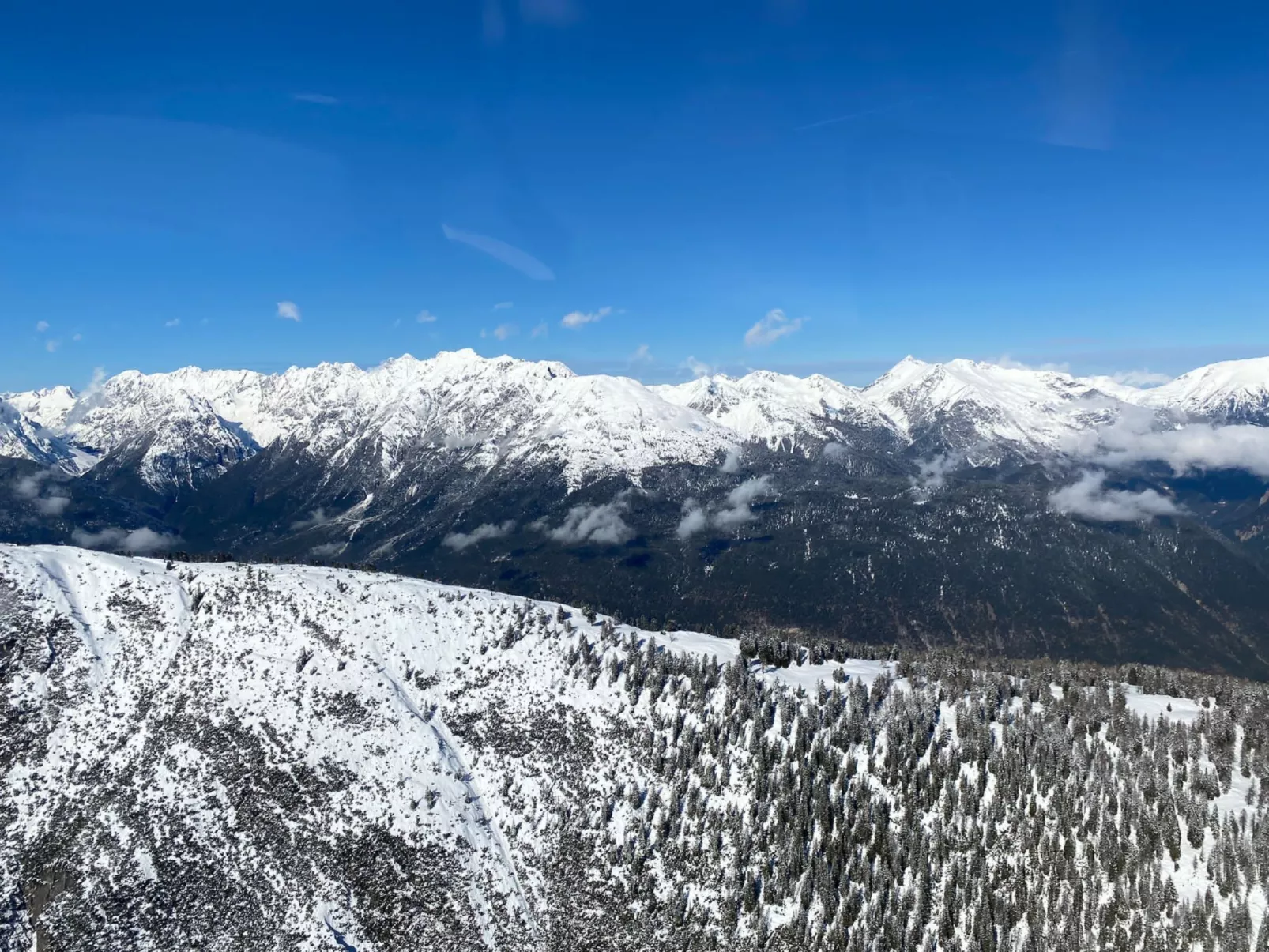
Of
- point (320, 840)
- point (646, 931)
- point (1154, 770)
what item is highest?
point (1154, 770)

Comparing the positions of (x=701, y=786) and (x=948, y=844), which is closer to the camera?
(x=948, y=844)

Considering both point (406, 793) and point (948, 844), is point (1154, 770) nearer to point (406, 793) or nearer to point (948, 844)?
point (948, 844)

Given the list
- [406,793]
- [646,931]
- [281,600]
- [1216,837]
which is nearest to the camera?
[1216,837]

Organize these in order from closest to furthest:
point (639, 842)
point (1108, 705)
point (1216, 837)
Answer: point (1216, 837) → point (639, 842) → point (1108, 705)

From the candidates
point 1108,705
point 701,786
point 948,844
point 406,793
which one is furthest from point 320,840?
point 1108,705

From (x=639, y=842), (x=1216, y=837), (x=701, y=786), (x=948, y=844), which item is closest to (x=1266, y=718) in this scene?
(x=1216, y=837)

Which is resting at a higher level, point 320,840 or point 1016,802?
point 1016,802
